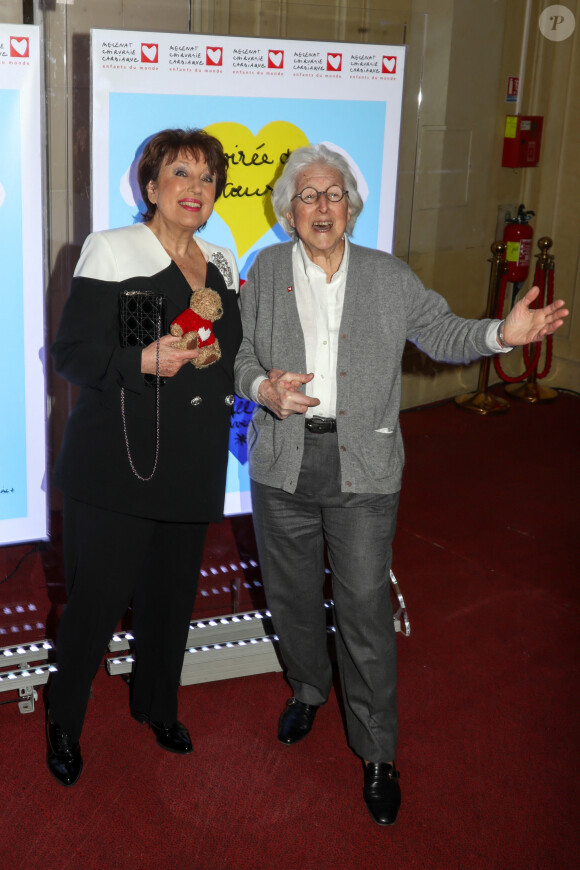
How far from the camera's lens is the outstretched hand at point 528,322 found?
2152mm

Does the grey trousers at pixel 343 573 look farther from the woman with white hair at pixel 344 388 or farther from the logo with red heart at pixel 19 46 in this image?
the logo with red heart at pixel 19 46

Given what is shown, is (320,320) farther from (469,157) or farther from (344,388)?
(469,157)

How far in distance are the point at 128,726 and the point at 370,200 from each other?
188cm

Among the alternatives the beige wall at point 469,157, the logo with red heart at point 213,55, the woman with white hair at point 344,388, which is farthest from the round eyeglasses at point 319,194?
the beige wall at point 469,157

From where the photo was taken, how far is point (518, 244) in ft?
20.6

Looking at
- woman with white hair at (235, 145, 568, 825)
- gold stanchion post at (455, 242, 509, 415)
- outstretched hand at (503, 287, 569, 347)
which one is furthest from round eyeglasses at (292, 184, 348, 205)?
gold stanchion post at (455, 242, 509, 415)

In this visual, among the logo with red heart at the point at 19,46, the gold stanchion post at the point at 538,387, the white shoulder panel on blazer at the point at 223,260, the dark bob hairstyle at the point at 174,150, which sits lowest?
the gold stanchion post at the point at 538,387

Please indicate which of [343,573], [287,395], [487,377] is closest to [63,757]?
[343,573]

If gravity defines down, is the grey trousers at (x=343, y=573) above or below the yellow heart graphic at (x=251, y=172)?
below

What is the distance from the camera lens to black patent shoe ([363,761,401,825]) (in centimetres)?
243

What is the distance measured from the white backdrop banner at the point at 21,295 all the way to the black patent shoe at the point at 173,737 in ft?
2.43

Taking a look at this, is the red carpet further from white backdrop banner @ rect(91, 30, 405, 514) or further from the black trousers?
white backdrop banner @ rect(91, 30, 405, 514)

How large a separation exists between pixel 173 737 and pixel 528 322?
1.59 metres

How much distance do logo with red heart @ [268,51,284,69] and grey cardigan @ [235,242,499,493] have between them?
Answer: 0.76 meters
